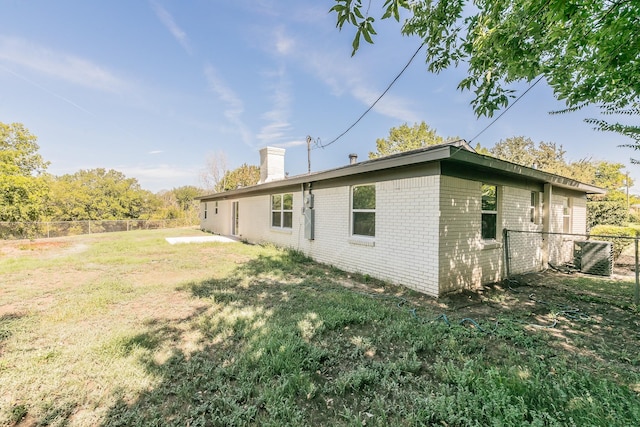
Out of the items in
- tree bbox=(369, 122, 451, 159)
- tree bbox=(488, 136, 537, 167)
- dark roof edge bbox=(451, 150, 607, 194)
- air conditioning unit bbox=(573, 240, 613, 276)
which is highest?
tree bbox=(369, 122, 451, 159)

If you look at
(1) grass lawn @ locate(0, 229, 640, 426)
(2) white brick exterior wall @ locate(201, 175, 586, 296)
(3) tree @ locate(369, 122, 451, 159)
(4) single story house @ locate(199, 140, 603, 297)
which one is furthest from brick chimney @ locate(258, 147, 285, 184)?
(3) tree @ locate(369, 122, 451, 159)

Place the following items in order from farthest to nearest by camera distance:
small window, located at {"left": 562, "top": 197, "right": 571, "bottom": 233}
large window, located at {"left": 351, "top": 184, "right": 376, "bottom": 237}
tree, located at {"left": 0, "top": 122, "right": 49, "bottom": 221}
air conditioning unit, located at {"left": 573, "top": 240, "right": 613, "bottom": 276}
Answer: tree, located at {"left": 0, "top": 122, "right": 49, "bottom": 221} → small window, located at {"left": 562, "top": 197, "right": 571, "bottom": 233} → air conditioning unit, located at {"left": 573, "top": 240, "right": 613, "bottom": 276} → large window, located at {"left": 351, "top": 184, "right": 376, "bottom": 237}

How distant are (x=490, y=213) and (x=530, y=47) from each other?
372 centimetres

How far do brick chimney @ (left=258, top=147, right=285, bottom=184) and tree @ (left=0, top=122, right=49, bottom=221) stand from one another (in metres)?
16.9

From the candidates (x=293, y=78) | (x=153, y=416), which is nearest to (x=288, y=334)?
(x=153, y=416)

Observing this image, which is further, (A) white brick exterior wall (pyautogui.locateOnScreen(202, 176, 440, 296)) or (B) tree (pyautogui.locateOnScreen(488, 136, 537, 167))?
(B) tree (pyautogui.locateOnScreen(488, 136, 537, 167))

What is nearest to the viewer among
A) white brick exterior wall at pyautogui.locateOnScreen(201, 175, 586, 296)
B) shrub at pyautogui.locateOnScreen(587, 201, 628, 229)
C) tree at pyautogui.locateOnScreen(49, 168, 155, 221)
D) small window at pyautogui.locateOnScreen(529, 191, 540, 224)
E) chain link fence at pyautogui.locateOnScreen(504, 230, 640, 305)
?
white brick exterior wall at pyautogui.locateOnScreen(201, 175, 586, 296)

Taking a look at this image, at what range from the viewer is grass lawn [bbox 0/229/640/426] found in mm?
2047

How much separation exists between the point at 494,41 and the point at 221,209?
17444mm

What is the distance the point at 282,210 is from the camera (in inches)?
427

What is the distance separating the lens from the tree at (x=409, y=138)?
87.6 ft

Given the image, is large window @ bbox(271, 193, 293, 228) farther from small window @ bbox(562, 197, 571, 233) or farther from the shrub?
the shrub

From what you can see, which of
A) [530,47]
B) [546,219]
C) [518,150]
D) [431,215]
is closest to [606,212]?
[546,219]

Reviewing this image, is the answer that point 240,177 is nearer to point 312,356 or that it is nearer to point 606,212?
point 312,356
